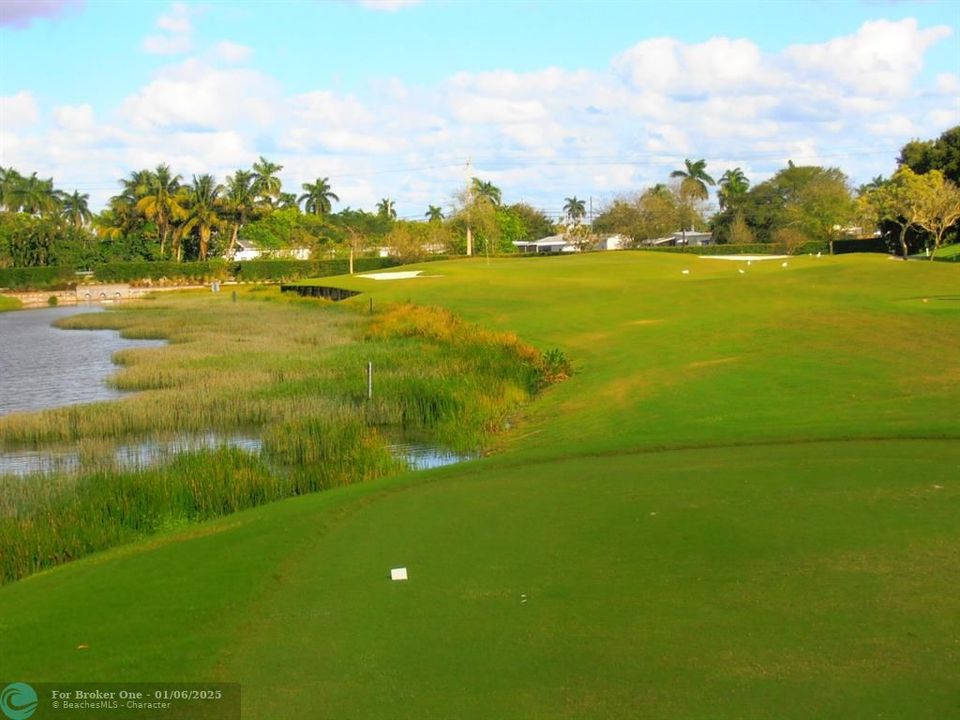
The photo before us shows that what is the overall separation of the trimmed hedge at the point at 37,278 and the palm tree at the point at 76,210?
260ft

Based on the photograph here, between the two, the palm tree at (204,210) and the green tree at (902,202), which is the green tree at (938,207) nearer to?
the green tree at (902,202)

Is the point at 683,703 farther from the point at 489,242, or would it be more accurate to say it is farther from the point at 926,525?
the point at 489,242

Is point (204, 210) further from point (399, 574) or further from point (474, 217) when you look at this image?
point (399, 574)

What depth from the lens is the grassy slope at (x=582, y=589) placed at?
613 centimetres

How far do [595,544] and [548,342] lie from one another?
75.4 feet

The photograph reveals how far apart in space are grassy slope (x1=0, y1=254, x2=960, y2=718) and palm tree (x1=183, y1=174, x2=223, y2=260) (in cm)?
10001

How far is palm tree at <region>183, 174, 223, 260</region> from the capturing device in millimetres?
110500

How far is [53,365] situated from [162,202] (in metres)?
76.4

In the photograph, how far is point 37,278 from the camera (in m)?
92.1

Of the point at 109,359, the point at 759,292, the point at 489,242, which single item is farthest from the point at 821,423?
the point at 489,242

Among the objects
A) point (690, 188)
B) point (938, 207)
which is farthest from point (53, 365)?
point (690, 188)

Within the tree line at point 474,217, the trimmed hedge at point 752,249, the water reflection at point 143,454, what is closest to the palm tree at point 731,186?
the tree line at point 474,217

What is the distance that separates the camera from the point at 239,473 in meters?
15.6

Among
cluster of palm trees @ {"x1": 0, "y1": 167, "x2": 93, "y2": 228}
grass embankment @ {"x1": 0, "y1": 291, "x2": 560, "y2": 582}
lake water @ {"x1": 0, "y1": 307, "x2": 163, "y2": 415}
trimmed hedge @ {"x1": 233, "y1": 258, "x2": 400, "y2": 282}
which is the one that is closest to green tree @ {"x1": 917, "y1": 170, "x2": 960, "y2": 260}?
grass embankment @ {"x1": 0, "y1": 291, "x2": 560, "y2": 582}
